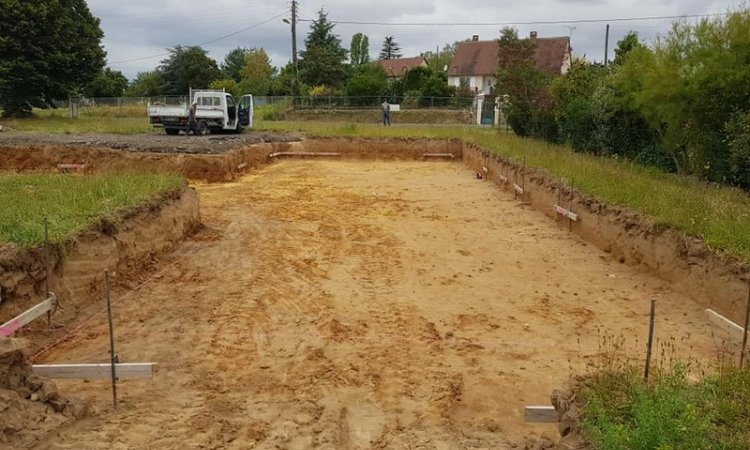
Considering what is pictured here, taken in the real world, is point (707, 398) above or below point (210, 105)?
below

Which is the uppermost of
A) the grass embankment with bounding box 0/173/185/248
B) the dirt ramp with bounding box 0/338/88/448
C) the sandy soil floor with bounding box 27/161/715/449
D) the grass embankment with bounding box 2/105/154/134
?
the grass embankment with bounding box 2/105/154/134

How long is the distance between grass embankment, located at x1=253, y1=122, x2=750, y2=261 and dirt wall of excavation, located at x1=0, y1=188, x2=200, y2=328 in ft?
25.6

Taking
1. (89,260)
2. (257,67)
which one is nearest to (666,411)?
(89,260)

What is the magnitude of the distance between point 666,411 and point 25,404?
4.30m

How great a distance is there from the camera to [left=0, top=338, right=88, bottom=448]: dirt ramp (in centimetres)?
408

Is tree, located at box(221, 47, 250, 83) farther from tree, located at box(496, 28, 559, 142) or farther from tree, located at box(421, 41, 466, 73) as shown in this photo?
tree, located at box(496, 28, 559, 142)

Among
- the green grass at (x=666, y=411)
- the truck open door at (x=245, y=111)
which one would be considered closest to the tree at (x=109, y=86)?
the truck open door at (x=245, y=111)

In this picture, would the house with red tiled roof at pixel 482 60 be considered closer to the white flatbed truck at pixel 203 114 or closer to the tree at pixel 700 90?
the white flatbed truck at pixel 203 114

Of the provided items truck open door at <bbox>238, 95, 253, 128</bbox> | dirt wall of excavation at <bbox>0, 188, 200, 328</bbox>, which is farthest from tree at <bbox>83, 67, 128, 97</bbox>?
dirt wall of excavation at <bbox>0, 188, 200, 328</bbox>

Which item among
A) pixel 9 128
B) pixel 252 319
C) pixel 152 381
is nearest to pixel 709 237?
pixel 252 319

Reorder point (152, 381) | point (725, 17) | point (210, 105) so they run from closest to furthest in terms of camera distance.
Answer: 1. point (152, 381)
2. point (725, 17)
3. point (210, 105)

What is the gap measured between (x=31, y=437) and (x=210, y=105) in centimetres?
2498

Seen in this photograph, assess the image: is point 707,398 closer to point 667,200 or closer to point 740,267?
point 740,267

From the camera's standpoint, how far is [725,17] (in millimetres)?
12008
